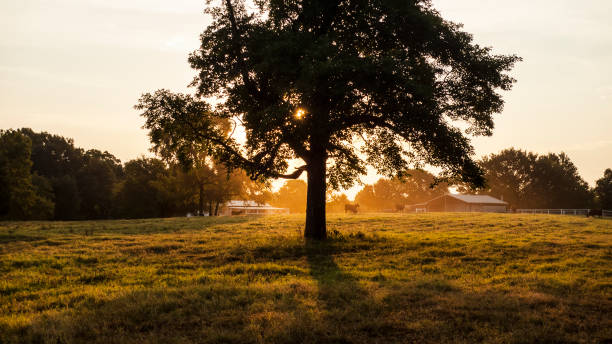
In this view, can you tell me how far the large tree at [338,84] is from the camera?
48.8ft

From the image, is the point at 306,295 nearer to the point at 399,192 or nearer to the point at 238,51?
the point at 238,51

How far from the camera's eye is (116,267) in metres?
12.6

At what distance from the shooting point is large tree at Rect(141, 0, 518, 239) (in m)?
14.9

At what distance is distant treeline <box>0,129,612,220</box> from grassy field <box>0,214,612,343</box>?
15.2 meters

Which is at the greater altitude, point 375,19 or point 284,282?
point 375,19

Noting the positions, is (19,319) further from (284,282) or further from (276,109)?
(276,109)

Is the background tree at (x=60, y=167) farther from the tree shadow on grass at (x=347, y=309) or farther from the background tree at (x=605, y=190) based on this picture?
the background tree at (x=605, y=190)

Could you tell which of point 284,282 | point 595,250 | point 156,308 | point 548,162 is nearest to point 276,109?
point 284,282

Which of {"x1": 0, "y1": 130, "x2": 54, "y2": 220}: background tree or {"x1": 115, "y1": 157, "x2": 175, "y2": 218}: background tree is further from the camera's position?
{"x1": 115, "y1": 157, "x2": 175, "y2": 218}: background tree

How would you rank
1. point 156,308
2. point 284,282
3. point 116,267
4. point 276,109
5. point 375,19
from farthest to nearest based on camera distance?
1. point 375,19
2. point 276,109
3. point 116,267
4. point 284,282
5. point 156,308

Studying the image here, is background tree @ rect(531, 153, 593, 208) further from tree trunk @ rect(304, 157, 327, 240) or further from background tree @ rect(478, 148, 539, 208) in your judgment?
tree trunk @ rect(304, 157, 327, 240)

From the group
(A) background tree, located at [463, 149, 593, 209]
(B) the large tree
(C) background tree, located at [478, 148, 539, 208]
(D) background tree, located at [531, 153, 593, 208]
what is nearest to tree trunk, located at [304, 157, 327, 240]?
(B) the large tree

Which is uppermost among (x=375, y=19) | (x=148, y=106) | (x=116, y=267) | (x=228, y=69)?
(x=375, y=19)

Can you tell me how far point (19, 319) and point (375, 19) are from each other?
1575cm
